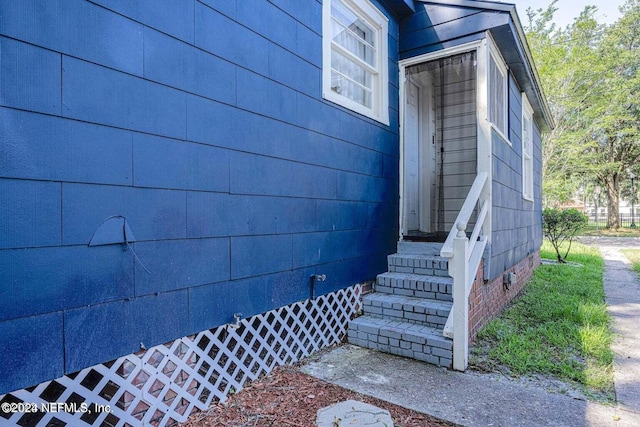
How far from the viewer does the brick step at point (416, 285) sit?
11.8 ft

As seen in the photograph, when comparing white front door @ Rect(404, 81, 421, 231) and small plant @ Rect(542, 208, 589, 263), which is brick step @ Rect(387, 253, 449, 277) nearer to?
white front door @ Rect(404, 81, 421, 231)

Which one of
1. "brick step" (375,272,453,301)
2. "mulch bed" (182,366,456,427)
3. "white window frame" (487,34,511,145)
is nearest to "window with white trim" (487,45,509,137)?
"white window frame" (487,34,511,145)

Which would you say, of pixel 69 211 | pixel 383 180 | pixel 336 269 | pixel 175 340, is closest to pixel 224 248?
pixel 175 340

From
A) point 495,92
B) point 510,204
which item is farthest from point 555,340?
point 495,92

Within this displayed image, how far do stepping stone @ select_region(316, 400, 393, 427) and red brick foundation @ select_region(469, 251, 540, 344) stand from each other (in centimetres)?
151

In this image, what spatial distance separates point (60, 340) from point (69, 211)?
1.88ft

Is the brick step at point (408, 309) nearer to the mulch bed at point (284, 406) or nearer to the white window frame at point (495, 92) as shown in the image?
the mulch bed at point (284, 406)

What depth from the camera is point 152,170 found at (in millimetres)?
1982

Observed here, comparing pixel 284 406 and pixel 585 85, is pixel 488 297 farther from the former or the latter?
pixel 585 85

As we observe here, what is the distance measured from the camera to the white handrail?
3076 mm

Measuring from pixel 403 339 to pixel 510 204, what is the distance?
9.78ft

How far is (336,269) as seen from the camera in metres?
3.50

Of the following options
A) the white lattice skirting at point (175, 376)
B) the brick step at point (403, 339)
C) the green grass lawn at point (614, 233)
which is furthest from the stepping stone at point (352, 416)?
the green grass lawn at point (614, 233)

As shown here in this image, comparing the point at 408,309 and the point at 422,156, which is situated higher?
the point at 422,156
